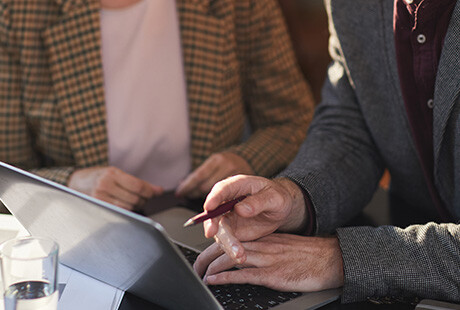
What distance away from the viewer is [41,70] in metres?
1.31

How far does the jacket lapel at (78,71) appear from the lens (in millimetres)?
1293

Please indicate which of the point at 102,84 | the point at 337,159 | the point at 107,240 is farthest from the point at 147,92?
the point at 107,240

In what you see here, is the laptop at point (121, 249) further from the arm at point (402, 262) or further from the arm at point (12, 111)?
the arm at point (12, 111)

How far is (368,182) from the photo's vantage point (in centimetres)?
105

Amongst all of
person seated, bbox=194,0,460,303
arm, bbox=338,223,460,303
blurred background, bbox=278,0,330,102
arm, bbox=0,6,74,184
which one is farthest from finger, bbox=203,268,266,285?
blurred background, bbox=278,0,330,102

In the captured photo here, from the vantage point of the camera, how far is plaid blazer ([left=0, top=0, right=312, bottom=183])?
1.29 meters

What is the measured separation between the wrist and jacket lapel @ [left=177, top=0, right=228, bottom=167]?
0.51 m

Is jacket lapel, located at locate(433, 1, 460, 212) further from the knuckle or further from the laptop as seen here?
the knuckle

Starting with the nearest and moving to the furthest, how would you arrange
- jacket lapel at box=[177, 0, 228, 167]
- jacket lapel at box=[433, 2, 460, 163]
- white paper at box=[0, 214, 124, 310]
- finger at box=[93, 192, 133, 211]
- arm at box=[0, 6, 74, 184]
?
white paper at box=[0, 214, 124, 310], jacket lapel at box=[433, 2, 460, 163], finger at box=[93, 192, 133, 211], arm at box=[0, 6, 74, 184], jacket lapel at box=[177, 0, 228, 167]

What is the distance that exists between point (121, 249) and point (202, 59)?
0.83 meters

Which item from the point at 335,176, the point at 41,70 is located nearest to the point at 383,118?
the point at 335,176

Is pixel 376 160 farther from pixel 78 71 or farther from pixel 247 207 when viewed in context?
pixel 78 71

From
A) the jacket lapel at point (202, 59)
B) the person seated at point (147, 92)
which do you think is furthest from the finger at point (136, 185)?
the jacket lapel at point (202, 59)

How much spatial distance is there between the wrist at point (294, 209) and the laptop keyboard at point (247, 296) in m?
0.15
